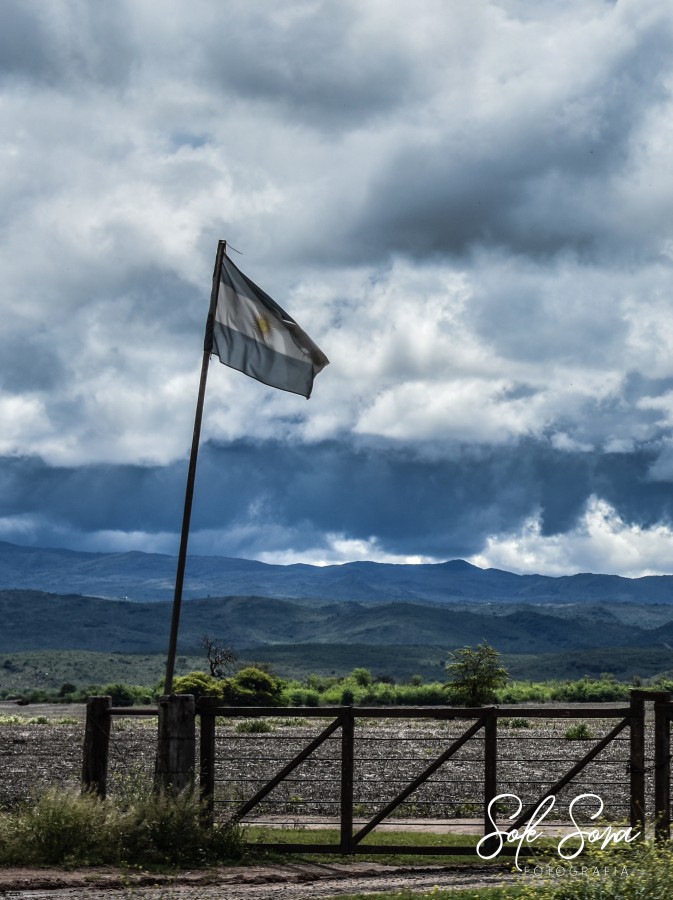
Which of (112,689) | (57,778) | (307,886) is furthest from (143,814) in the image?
(112,689)

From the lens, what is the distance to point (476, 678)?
60.1 meters

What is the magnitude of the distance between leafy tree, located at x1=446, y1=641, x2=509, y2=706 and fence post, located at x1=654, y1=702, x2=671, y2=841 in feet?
134

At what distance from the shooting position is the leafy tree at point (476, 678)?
59.8 m

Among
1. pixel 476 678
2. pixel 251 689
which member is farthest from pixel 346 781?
pixel 251 689

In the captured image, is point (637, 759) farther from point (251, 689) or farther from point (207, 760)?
point (251, 689)

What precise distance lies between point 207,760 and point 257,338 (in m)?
6.65

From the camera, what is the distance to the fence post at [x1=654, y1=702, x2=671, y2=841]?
17312 millimetres

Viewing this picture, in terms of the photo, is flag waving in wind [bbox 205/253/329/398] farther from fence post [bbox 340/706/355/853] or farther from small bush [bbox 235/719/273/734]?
small bush [bbox 235/719/273/734]

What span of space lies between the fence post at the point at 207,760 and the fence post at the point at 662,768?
6.20 meters

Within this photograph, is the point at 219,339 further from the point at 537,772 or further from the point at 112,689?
the point at 112,689

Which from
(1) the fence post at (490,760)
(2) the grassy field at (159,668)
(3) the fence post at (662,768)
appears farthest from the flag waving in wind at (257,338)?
(2) the grassy field at (159,668)

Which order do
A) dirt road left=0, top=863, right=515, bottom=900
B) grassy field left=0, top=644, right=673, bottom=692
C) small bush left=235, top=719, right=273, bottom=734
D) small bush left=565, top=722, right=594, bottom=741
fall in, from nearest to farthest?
1. dirt road left=0, top=863, right=515, bottom=900
2. small bush left=565, top=722, right=594, bottom=741
3. small bush left=235, top=719, right=273, bottom=734
4. grassy field left=0, top=644, right=673, bottom=692

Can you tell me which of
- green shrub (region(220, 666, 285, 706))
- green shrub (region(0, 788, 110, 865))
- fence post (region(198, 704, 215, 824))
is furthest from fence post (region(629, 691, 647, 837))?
green shrub (region(220, 666, 285, 706))

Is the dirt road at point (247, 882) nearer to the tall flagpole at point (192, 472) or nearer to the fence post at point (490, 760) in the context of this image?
the fence post at point (490, 760)
